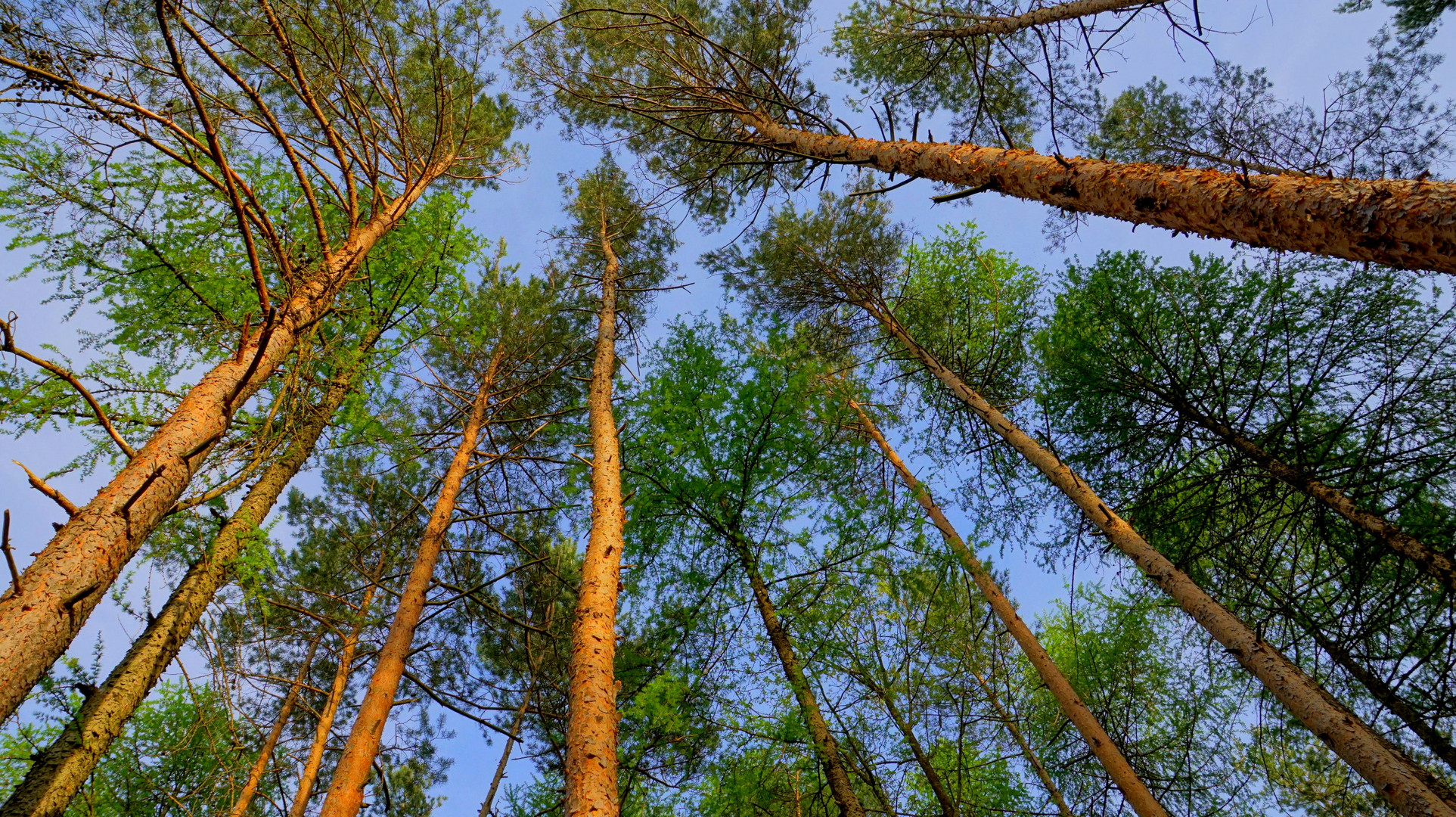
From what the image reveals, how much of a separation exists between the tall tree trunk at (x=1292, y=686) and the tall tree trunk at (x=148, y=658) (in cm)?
676

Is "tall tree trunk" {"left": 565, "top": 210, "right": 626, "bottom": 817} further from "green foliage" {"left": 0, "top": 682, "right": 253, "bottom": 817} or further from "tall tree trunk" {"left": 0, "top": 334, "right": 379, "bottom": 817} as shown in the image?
"green foliage" {"left": 0, "top": 682, "right": 253, "bottom": 817}

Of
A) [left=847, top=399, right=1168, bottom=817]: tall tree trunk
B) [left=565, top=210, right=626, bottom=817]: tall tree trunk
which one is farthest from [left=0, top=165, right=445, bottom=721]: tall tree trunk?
[left=847, top=399, right=1168, bottom=817]: tall tree trunk

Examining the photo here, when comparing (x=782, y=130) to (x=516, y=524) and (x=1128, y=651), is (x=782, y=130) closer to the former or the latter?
(x=516, y=524)

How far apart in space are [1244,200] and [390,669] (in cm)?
682

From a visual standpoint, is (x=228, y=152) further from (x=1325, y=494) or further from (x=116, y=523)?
(x=1325, y=494)

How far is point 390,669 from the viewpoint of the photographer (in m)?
5.42

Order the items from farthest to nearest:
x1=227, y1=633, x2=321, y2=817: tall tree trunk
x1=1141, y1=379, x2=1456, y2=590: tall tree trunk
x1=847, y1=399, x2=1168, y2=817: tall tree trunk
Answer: x1=227, y1=633, x2=321, y2=817: tall tree trunk
x1=847, y1=399, x2=1168, y2=817: tall tree trunk
x1=1141, y1=379, x2=1456, y2=590: tall tree trunk

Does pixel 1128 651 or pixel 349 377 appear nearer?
pixel 349 377

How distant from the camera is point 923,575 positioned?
619 cm

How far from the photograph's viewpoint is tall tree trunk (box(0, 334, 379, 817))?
3.68 metres

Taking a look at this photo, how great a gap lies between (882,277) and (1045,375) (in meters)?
3.38

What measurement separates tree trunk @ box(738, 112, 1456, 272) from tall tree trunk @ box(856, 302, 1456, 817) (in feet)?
11.2

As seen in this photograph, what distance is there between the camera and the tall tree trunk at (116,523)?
2273 millimetres

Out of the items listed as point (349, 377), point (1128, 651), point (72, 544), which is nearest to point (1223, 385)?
point (1128, 651)
